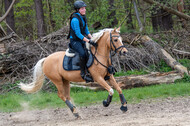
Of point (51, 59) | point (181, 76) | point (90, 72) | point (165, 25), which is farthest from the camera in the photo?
point (165, 25)

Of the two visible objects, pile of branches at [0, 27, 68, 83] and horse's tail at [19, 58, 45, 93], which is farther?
pile of branches at [0, 27, 68, 83]

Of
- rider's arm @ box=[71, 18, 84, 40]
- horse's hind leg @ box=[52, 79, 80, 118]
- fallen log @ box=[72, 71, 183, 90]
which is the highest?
rider's arm @ box=[71, 18, 84, 40]

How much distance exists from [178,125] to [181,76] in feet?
24.0

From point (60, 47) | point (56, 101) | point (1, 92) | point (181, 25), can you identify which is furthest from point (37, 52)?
point (181, 25)

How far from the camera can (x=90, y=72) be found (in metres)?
7.62

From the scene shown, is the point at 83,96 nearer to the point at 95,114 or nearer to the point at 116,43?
the point at 95,114

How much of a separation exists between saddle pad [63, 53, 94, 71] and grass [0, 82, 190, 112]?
248 cm

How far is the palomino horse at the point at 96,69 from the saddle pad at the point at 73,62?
0.10 meters

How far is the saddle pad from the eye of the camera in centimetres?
761

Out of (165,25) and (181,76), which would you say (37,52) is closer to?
(181,76)

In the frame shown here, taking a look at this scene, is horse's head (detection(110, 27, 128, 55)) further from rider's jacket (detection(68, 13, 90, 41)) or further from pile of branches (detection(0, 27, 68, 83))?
pile of branches (detection(0, 27, 68, 83))

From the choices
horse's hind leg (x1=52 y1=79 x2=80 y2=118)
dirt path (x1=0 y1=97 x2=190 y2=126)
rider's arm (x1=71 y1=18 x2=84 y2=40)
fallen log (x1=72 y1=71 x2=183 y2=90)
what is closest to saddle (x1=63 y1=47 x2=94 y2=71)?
rider's arm (x1=71 y1=18 x2=84 y2=40)

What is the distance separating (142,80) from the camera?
11953mm

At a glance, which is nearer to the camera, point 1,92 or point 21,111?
point 21,111
